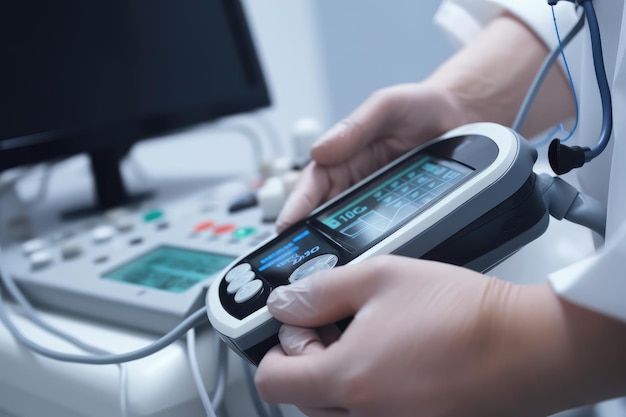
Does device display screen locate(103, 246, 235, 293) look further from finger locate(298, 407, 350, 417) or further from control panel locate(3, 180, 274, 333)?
finger locate(298, 407, 350, 417)

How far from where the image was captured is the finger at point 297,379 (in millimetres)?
255

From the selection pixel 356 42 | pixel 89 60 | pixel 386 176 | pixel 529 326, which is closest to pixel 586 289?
pixel 529 326

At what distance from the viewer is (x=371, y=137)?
474 millimetres

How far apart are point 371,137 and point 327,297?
0.25 m

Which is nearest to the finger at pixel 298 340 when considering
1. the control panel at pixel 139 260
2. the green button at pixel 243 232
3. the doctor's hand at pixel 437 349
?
the doctor's hand at pixel 437 349

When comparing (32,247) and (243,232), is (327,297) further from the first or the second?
(32,247)

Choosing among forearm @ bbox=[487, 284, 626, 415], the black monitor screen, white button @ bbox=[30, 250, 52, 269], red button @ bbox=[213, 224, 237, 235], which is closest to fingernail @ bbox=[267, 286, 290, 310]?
forearm @ bbox=[487, 284, 626, 415]

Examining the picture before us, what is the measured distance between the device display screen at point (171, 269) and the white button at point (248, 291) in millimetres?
98

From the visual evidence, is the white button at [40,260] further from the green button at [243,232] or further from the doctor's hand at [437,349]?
the doctor's hand at [437,349]

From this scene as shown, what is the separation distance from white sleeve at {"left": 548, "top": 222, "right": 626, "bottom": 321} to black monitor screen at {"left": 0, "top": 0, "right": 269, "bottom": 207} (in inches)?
24.1

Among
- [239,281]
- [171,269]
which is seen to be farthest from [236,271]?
Result: [171,269]

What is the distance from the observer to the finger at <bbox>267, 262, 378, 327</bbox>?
0.26 metres

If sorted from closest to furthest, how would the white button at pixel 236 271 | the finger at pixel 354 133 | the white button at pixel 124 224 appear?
the white button at pixel 236 271 → the finger at pixel 354 133 → the white button at pixel 124 224

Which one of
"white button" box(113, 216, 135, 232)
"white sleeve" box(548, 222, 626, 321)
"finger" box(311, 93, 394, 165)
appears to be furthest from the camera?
"white button" box(113, 216, 135, 232)
